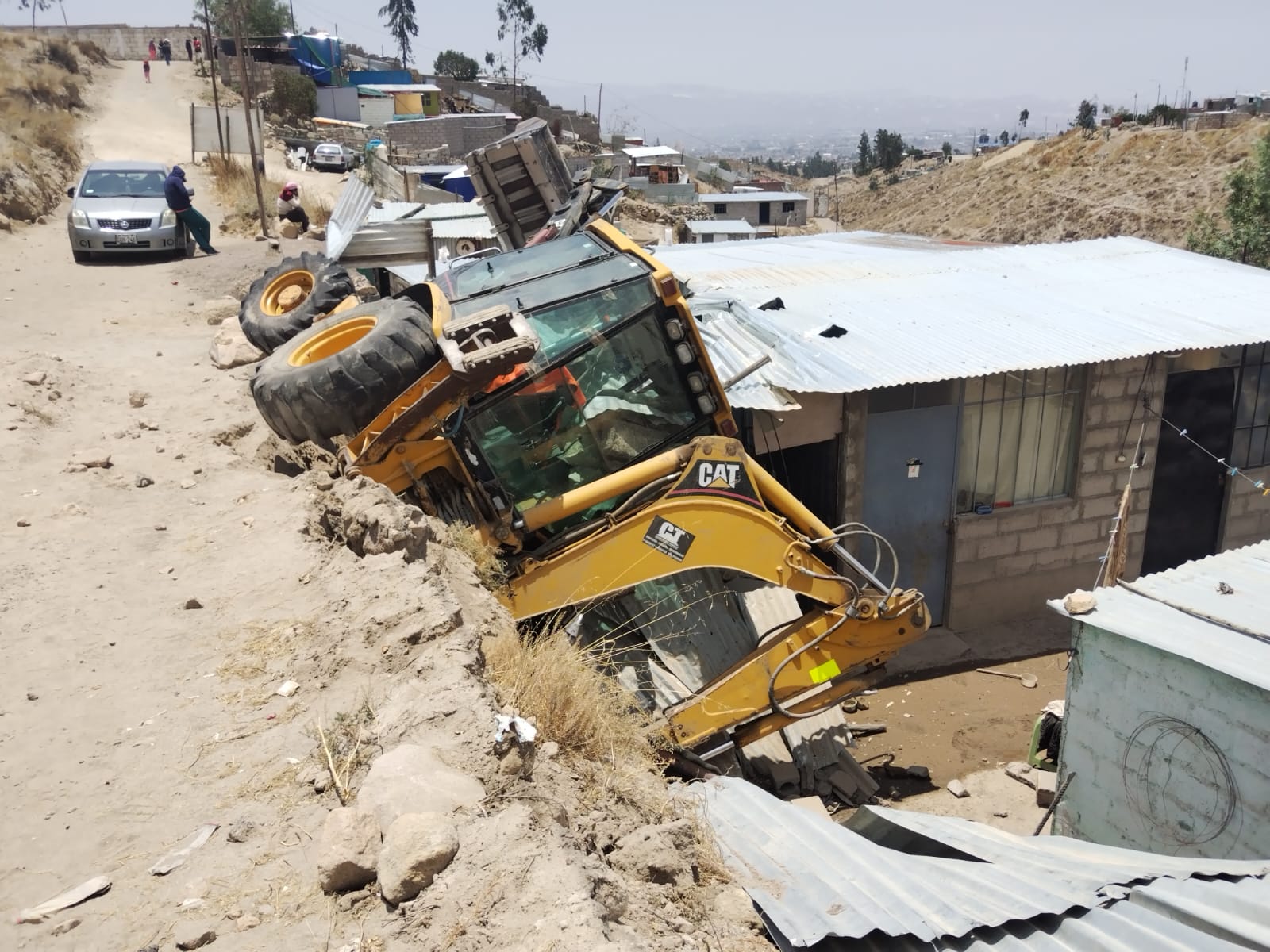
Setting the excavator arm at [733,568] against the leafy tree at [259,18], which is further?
the leafy tree at [259,18]

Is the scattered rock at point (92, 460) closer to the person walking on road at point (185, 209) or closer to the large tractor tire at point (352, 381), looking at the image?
the large tractor tire at point (352, 381)

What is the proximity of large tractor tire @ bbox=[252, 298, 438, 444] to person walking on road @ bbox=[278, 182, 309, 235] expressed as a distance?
14632mm

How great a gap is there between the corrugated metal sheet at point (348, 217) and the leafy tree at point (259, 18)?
38.7 m

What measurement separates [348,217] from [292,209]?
4669mm

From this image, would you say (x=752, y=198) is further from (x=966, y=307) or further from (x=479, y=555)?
(x=479, y=555)

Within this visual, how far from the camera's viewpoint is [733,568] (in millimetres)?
5609

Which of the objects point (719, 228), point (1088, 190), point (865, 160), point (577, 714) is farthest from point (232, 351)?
point (865, 160)

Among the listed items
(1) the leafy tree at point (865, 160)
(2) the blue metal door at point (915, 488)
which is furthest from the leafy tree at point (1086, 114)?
(2) the blue metal door at point (915, 488)

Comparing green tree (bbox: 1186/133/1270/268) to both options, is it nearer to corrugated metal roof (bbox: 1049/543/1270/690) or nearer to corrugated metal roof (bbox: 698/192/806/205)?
corrugated metal roof (bbox: 1049/543/1270/690)

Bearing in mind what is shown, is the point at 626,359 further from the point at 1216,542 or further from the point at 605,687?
the point at 1216,542

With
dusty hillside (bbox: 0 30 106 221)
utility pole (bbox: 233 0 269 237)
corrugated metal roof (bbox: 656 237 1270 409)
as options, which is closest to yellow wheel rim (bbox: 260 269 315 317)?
corrugated metal roof (bbox: 656 237 1270 409)

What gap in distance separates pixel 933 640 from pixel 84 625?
24.8 feet

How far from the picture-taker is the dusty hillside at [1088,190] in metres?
41.8

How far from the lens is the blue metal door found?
359 inches
